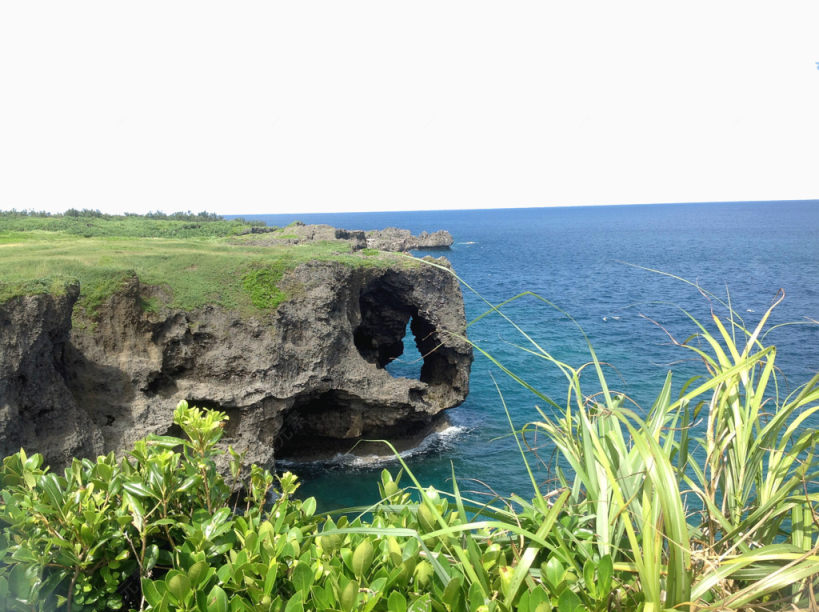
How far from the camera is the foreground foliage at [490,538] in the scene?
2426mm

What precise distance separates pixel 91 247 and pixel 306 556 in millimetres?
24516

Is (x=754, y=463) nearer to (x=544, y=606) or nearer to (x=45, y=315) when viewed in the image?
(x=544, y=606)

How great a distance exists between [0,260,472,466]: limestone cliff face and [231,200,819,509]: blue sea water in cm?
262

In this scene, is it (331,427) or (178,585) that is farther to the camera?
(331,427)

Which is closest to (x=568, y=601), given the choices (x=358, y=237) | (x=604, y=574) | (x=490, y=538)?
(x=604, y=574)

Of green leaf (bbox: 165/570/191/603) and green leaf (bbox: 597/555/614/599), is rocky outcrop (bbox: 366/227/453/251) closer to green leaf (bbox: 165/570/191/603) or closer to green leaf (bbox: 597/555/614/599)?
green leaf (bbox: 165/570/191/603)

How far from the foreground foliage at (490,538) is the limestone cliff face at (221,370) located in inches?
486

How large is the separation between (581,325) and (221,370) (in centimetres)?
3254

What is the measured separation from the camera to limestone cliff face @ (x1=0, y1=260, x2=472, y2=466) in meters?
14.0

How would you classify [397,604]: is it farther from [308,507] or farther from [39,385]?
[39,385]

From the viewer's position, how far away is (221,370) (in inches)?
701

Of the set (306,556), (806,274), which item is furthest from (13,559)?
(806,274)

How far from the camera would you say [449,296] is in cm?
2380

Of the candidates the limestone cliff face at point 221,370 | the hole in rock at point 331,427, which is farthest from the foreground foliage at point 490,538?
the hole in rock at point 331,427
